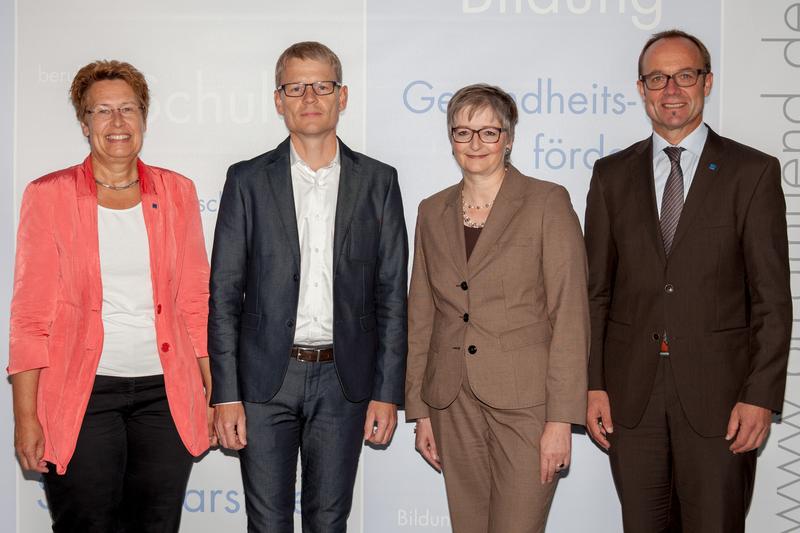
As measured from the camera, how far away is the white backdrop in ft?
11.5

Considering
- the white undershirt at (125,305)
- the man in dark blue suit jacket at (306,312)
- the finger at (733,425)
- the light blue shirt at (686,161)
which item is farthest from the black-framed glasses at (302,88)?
the finger at (733,425)

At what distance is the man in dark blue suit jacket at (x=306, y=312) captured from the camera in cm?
273

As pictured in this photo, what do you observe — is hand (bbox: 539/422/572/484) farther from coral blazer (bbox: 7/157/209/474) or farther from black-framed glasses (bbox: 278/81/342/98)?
black-framed glasses (bbox: 278/81/342/98)

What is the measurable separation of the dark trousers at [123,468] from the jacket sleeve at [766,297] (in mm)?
2045

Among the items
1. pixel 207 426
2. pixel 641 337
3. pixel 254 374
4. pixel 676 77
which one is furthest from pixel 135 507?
pixel 676 77

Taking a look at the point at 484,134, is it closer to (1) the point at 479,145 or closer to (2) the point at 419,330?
(1) the point at 479,145

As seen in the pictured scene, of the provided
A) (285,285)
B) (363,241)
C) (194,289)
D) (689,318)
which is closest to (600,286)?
(689,318)

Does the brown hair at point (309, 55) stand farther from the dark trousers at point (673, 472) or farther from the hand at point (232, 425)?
the dark trousers at point (673, 472)

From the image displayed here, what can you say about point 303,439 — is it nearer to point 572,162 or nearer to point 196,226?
point 196,226

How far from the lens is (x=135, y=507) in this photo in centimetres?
270

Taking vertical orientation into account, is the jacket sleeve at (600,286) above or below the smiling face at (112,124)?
below

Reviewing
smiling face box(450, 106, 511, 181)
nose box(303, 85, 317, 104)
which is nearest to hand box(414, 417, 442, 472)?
smiling face box(450, 106, 511, 181)

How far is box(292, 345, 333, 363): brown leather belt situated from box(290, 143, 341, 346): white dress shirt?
0.03 metres

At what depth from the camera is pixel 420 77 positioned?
3553 millimetres
